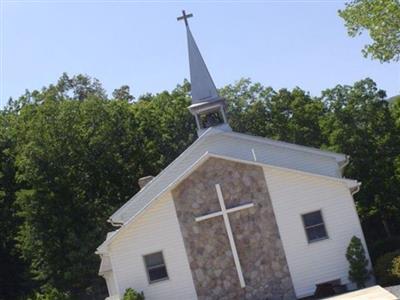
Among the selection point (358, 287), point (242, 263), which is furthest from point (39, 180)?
point (358, 287)

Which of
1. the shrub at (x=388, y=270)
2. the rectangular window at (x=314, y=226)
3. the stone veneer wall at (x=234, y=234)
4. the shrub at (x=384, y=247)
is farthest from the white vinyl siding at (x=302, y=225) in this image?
the shrub at (x=384, y=247)

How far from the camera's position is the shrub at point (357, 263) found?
23.2 meters

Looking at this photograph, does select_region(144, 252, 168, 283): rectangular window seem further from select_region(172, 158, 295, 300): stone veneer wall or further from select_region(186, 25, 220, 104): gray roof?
select_region(186, 25, 220, 104): gray roof

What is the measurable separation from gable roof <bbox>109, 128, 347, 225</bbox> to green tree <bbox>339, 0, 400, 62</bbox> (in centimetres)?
477

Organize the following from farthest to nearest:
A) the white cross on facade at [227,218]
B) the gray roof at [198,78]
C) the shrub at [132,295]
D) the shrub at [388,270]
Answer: the gray roof at [198,78] → the white cross on facade at [227,218] → the shrub at [132,295] → the shrub at [388,270]

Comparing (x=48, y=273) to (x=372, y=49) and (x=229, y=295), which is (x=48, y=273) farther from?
(x=372, y=49)

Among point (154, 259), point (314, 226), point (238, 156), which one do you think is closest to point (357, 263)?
point (314, 226)

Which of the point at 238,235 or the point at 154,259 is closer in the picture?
the point at 238,235

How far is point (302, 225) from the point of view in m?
24.0

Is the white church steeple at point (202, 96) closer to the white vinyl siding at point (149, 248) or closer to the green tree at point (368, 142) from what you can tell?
the white vinyl siding at point (149, 248)

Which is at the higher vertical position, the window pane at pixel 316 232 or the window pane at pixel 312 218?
the window pane at pixel 312 218

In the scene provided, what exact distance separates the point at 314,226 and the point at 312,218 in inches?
11.8

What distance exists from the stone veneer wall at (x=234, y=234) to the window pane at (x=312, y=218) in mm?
1163

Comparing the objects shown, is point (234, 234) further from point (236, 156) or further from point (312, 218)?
point (236, 156)
